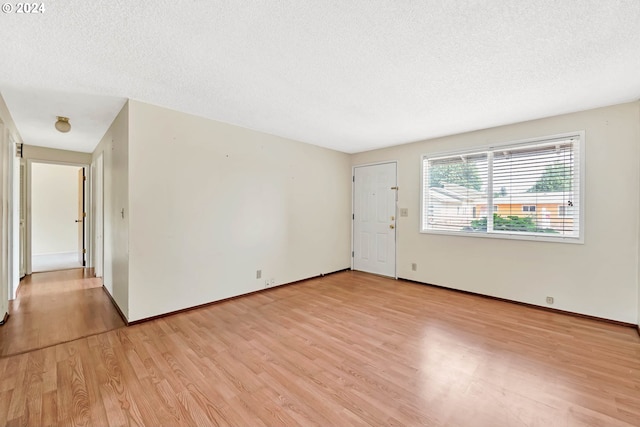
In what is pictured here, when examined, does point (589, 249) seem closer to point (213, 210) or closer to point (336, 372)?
point (336, 372)

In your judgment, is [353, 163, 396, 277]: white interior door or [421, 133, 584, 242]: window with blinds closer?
[421, 133, 584, 242]: window with blinds

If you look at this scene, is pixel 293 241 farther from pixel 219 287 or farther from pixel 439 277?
pixel 439 277

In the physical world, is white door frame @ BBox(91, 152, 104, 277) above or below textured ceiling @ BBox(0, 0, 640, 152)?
below

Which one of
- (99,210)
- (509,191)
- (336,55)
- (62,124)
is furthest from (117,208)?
(509,191)

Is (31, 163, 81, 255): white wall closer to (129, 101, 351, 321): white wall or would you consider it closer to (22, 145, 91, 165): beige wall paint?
(22, 145, 91, 165): beige wall paint

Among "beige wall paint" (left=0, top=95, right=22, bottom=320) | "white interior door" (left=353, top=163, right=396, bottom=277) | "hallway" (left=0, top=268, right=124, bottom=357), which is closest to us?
"hallway" (left=0, top=268, right=124, bottom=357)

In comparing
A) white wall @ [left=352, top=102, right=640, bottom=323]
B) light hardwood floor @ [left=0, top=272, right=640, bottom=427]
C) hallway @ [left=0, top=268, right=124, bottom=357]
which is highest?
white wall @ [left=352, top=102, right=640, bottom=323]

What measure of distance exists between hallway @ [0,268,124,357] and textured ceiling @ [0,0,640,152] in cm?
237

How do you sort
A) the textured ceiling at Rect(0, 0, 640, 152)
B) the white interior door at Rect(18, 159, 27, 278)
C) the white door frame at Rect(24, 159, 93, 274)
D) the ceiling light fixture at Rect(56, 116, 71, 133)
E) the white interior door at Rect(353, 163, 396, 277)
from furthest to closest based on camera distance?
the white interior door at Rect(353, 163, 396, 277), the white door frame at Rect(24, 159, 93, 274), the white interior door at Rect(18, 159, 27, 278), the ceiling light fixture at Rect(56, 116, 71, 133), the textured ceiling at Rect(0, 0, 640, 152)

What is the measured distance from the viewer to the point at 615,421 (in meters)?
1.61

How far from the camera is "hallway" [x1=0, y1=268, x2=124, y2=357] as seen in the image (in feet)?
8.41

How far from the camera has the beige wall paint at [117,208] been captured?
2.96m

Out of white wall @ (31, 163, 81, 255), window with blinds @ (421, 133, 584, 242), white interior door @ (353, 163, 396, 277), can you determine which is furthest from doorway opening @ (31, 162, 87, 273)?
window with blinds @ (421, 133, 584, 242)

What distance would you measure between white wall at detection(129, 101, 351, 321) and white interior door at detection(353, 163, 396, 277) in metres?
0.88
